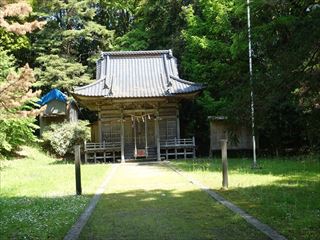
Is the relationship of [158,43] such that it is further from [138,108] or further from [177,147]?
[177,147]

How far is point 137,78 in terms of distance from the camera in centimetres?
2672

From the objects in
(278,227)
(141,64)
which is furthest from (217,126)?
(278,227)

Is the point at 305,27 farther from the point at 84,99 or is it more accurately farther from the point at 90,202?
the point at 84,99

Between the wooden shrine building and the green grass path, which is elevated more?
the wooden shrine building

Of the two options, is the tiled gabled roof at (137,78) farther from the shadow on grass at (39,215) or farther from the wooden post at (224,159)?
the shadow on grass at (39,215)

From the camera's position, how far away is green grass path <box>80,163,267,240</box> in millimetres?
6610

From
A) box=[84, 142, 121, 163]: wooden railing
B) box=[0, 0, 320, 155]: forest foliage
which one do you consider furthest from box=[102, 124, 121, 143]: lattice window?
box=[0, 0, 320, 155]: forest foliage

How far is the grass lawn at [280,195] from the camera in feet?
23.1

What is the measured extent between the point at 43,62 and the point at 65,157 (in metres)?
8.05

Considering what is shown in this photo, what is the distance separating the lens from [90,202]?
971 cm

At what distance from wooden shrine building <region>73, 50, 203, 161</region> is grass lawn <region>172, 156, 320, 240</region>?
926cm

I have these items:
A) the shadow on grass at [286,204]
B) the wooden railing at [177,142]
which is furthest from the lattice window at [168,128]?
the shadow on grass at [286,204]

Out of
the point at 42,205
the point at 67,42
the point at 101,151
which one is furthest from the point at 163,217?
the point at 67,42

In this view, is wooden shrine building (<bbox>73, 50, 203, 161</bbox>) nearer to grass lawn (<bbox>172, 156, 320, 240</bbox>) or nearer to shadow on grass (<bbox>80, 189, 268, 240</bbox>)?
grass lawn (<bbox>172, 156, 320, 240</bbox>)
